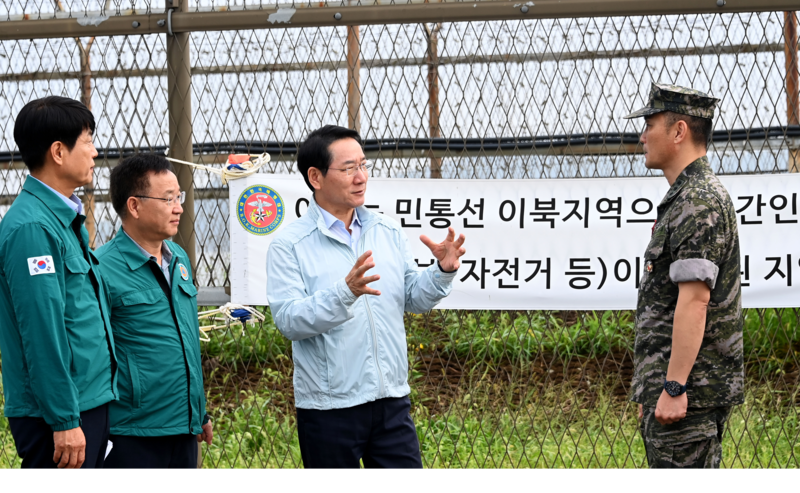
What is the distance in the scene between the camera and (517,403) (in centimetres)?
402

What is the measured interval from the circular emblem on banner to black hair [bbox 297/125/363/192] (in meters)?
0.74

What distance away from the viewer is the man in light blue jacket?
210 cm

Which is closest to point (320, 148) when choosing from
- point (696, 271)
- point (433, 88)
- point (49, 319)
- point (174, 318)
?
point (174, 318)

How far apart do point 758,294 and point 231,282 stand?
2035 mm

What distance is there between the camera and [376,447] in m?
2.16

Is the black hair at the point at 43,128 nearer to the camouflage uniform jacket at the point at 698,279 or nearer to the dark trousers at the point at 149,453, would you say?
the dark trousers at the point at 149,453

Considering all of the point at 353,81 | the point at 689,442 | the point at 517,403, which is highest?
the point at 353,81

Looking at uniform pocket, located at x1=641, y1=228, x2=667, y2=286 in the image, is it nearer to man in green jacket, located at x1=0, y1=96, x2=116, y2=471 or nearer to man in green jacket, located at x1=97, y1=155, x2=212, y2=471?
man in green jacket, located at x1=97, y1=155, x2=212, y2=471

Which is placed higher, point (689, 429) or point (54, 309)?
point (54, 309)

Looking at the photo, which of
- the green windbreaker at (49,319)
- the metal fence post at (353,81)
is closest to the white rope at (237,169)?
the metal fence post at (353,81)

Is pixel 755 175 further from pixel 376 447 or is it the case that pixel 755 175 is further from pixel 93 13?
pixel 93 13

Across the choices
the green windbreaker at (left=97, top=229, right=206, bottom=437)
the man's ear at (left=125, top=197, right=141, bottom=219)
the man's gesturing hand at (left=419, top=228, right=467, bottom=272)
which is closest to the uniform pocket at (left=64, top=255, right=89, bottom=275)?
the green windbreaker at (left=97, top=229, right=206, bottom=437)

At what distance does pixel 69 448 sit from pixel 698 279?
5.27 ft

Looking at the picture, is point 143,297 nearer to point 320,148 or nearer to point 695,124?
point 320,148
